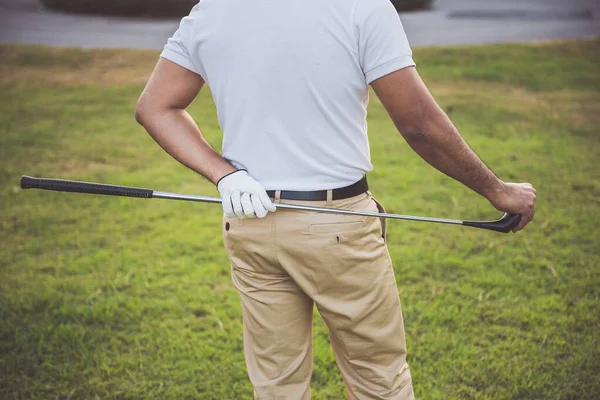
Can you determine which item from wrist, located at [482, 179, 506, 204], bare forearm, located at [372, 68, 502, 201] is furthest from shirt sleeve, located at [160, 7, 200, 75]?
wrist, located at [482, 179, 506, 204]

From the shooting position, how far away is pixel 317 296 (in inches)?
77.3

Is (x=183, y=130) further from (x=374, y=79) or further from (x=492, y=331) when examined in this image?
(x=492, y=331)

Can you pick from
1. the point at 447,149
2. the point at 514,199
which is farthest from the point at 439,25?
the point at 447,149

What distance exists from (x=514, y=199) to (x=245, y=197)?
0.90 meters

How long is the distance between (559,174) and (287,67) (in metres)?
4.34

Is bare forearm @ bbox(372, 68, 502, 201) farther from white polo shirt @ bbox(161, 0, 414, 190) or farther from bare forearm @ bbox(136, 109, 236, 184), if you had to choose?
bare forearm @ bbox(136, 109, 236, 184)

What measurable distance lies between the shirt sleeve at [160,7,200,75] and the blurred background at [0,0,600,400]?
1.75 metres

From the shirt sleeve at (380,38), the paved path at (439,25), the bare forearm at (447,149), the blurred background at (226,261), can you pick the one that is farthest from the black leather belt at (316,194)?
the paved path at (439,25)

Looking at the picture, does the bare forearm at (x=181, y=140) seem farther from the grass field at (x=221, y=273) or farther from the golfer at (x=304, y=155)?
the grass field at (x=221, y=273)

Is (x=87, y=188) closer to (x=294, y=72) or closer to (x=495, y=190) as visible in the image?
(x=294, y=72)

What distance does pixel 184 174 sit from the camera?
5672 millimetres

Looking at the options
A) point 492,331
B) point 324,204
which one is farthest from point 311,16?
point 492,331

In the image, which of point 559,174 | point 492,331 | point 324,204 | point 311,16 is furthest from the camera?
point 559,174

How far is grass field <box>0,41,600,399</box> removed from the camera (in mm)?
3041
